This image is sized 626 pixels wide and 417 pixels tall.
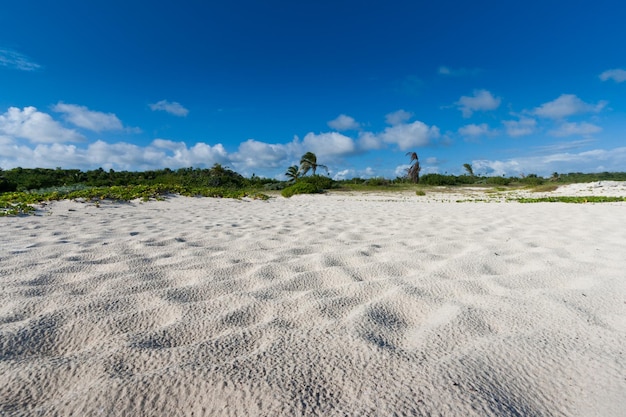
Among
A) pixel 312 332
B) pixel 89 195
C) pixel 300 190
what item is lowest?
pixel 312 332

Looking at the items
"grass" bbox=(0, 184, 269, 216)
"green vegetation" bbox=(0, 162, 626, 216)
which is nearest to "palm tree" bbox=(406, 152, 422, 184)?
"green vegetation" bbox=(0, 162, 626, 216)

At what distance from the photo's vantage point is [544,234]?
349 centimetres

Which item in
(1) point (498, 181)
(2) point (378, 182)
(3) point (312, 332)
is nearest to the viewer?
(3) point (312, 332)

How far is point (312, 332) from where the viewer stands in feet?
4.29

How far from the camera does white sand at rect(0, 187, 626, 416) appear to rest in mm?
925

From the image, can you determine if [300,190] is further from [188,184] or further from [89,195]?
[188,184]

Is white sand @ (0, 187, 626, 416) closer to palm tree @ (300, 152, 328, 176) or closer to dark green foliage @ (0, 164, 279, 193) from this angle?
dark green foliage @ (0, 164, 279, 193)

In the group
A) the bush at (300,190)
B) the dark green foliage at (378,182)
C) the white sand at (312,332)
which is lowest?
the white sand at (312,332)

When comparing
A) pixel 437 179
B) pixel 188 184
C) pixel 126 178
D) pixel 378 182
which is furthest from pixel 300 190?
pixel 437 179

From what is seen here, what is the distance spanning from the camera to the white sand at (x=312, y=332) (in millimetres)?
925

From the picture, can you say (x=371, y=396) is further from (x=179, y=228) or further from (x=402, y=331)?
(x=179, y=228)

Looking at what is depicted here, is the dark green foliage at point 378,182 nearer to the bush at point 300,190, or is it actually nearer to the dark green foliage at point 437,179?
the dark green foliage at point 437,179

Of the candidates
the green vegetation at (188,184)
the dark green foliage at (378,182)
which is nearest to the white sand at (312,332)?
the green vegetation at (188,184)

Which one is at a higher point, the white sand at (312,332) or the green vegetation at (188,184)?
the green vegetation at (188,184)
